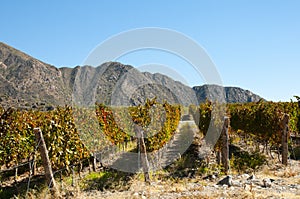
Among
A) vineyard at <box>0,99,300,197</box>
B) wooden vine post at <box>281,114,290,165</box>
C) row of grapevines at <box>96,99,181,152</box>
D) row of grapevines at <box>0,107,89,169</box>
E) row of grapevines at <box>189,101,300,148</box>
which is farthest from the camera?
row of grapevines at <box>189,101,300,148</box>

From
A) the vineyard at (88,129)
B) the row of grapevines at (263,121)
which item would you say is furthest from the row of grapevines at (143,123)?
the row of grapevines at (263,121)

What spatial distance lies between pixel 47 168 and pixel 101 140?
7798mm

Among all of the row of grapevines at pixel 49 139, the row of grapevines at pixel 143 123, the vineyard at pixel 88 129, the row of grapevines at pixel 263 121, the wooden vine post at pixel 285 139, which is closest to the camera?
Answer: the row of grapevines at pixel 49 139

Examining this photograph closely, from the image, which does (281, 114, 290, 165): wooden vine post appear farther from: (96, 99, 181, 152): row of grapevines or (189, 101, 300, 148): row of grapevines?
(96, 99, 181, 152): row of grapevines

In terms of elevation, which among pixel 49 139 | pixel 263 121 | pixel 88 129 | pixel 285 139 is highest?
pixel 263 121

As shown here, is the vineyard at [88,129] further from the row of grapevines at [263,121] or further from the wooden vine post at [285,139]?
the wooden vine post at [285,139]

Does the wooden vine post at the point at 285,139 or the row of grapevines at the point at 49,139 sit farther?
the wooden vine post at the point at 285,139

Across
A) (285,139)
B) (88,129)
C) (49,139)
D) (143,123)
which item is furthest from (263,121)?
(49,139)

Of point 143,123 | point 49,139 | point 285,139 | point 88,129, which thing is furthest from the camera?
point 88,129

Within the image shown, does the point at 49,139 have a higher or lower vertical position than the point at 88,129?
lower

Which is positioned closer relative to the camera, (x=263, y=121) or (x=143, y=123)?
(x=143, y=123)

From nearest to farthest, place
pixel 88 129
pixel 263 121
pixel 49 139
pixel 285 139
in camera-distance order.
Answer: pixel 49 139 < pixel 285 139 < pixel 263 121 < pixel 88 129

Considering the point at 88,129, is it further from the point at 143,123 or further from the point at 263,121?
the point at 263,121

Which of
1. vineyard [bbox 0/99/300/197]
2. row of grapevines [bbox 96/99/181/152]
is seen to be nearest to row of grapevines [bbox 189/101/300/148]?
vineyard [bbox 0/99/300/197]
